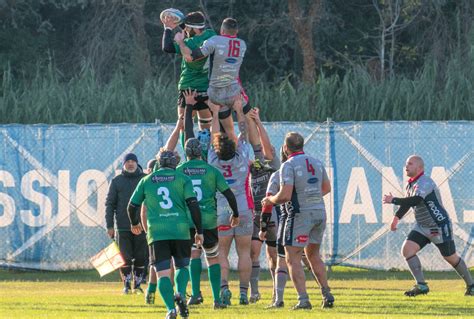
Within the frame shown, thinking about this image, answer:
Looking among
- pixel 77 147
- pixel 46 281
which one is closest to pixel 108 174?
pixel 77 147

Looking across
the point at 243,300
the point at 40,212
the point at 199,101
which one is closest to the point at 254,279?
the point at 243,300

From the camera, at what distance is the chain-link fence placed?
23062 mm

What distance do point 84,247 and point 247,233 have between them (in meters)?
7.71

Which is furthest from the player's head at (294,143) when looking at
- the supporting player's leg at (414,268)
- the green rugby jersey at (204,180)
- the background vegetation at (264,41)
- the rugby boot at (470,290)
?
the background vegetation at (264,41)

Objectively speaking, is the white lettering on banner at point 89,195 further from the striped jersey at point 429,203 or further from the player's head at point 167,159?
the player's head at point 167,159

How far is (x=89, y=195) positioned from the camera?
23.6 metres

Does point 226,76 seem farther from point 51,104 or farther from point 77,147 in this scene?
point 51,104

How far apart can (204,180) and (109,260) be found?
5.30 meters

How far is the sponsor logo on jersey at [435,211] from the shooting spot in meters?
18.3

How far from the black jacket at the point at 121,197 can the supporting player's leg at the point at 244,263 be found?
3753mm

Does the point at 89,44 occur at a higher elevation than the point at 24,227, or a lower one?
higher

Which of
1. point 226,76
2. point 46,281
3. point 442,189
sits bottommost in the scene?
point 46,281

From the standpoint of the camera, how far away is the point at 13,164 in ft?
78.0

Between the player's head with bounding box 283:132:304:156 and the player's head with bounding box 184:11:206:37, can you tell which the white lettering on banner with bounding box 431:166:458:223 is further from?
the player's head with bounding box 283:132:304:156
